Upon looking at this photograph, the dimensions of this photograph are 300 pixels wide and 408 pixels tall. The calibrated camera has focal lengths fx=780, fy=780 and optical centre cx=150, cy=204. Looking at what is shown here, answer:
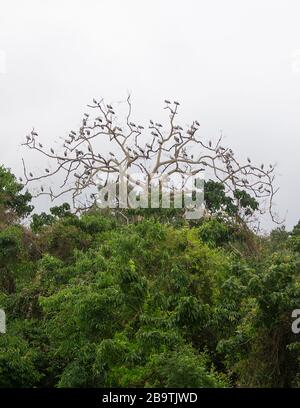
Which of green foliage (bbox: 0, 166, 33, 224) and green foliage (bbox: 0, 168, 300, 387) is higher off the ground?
green foliage (bbox: 0, 166, 33, 224)

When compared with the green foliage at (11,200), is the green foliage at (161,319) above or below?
below

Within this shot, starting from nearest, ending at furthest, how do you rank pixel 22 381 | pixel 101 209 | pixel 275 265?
pixel 275 265
pixel 22 381
pixel 101 209

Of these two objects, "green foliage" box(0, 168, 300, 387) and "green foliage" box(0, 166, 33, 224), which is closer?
"green foliage" box(0, 168, 300, 387)


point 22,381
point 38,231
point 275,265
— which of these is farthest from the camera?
point 38,231

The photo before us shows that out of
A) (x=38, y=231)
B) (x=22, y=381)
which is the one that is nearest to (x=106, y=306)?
(x=22, y=381)

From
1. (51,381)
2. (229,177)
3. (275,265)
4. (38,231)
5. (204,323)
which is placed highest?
(229,177)

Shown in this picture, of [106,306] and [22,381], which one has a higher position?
[106,306]

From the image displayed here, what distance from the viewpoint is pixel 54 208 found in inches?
777

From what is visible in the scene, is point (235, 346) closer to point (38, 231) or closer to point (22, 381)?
point (22, 381)

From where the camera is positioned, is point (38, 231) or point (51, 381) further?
point (38, 231)

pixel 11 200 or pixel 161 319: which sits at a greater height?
pixel 11 200

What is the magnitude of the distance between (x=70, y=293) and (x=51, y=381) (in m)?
3.30

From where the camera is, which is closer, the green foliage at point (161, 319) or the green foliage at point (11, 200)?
the green foliage at point (161, 319)

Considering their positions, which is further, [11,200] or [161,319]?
[11,200]
